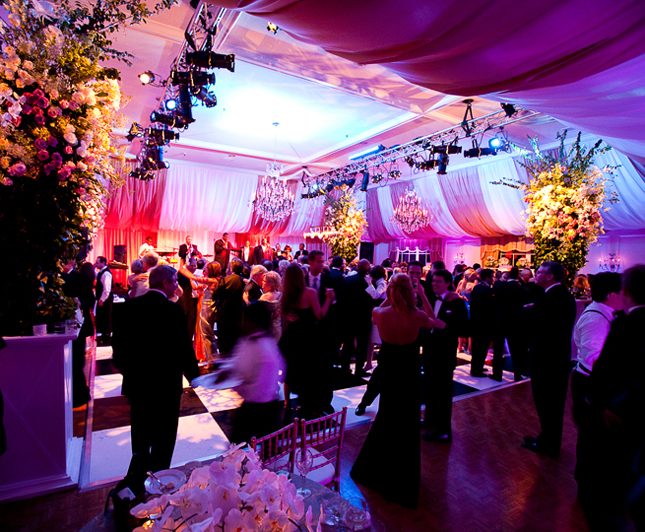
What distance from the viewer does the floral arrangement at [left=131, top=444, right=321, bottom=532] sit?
981 millimetres

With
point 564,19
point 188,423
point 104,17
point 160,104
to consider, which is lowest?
point 188,423

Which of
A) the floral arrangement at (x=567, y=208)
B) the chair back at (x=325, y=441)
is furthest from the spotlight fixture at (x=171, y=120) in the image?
the floral arrangement at (x=567, y=208)

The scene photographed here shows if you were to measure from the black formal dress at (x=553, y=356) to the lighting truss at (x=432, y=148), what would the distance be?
3.86 m

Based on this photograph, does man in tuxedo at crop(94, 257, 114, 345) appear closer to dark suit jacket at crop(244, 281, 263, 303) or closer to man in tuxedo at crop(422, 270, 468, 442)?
dark suit jacket at crop(244, 281, 263, 303)

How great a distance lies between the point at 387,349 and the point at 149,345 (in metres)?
1.65

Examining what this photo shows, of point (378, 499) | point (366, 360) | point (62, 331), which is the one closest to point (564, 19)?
point (378, 499)

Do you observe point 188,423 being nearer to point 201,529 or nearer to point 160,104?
point 201,529

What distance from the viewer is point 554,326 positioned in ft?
11.3

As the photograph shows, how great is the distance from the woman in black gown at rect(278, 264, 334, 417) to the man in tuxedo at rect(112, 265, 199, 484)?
120 centimetres

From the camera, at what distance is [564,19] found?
1512 millimetres

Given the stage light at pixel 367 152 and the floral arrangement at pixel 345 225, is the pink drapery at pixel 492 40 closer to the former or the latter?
the stage light at pixel 367 152

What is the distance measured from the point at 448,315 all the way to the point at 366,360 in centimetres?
245

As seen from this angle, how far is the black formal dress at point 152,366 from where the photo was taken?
8.16ft

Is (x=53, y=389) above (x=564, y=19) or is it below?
below
